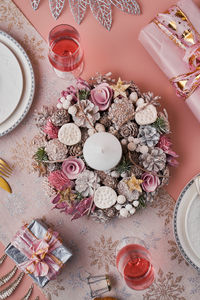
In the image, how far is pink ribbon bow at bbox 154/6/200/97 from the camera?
97 centimetres

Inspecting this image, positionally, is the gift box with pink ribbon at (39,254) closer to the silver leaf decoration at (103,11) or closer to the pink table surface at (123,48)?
the pink table surface at (123,48)

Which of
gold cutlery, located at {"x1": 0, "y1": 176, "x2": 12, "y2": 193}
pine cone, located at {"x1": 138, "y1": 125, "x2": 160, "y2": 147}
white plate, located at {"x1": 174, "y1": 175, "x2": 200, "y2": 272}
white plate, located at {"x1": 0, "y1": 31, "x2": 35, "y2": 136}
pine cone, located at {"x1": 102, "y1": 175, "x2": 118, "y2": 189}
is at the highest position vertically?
white plate, located at {"x1": 0, "y1": 31, "x2": 35, "y2": 136}

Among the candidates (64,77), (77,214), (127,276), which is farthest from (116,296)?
Result: (64,77)

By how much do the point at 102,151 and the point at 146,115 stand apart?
19 centimetres

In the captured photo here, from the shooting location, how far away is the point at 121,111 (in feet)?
3.05

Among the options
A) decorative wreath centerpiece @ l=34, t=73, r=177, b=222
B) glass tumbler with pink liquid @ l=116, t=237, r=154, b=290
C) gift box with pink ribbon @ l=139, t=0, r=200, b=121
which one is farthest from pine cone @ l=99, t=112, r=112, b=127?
glass tumbler with pink liquid @ l=116, t=237, r=154, b=290

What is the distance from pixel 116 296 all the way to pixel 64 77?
2.26 feet

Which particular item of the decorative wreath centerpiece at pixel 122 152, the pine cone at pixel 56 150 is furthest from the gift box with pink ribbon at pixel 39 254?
the pine cone at pixel 56 150

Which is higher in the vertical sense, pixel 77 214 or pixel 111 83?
pixel 111 83

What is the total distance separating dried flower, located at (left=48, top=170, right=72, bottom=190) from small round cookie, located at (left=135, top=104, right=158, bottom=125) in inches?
9.8

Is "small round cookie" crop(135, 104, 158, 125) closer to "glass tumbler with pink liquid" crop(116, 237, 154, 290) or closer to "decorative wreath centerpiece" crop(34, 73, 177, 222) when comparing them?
"decorative wreath centerpiece" crop(34, 73, 177, 222)

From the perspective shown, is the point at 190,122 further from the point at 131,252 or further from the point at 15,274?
the point at 15,274

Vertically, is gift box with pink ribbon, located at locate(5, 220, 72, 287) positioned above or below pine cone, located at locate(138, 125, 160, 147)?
below

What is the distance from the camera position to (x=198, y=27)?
3.22 ft
